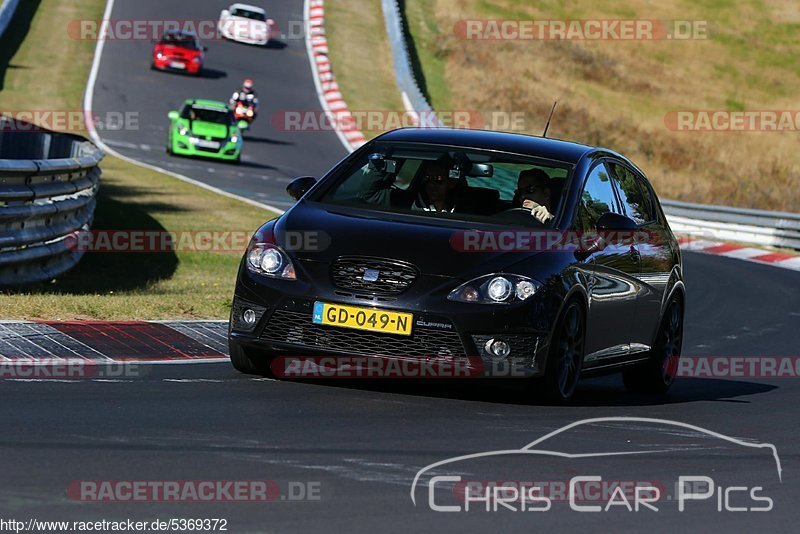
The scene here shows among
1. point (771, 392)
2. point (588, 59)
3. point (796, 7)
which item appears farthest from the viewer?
point (796, 7)

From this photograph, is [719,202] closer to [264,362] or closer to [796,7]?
[264,362]

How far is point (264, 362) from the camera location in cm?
884

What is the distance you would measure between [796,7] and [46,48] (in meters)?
39.7

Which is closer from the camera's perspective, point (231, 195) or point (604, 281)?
point (604, 281)

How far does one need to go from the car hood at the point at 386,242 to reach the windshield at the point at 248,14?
1804 inches

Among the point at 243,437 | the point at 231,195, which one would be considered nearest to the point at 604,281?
the point at 243,437

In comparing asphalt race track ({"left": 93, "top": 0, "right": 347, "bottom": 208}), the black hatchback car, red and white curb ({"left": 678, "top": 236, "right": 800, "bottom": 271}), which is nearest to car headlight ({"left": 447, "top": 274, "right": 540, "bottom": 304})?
the black hatchback car

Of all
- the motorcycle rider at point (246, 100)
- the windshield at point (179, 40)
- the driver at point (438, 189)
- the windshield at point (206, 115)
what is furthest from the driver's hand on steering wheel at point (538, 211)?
the windshield at point (179, 40)

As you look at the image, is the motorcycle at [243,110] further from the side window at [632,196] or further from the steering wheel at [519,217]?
the steering wheel at [519,217]

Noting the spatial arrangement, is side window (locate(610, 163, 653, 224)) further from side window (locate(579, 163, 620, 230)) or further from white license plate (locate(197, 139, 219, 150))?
white license plate (locate(197, 139, 219, 150))

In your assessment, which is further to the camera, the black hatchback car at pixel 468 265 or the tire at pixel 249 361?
the tire at pixel 249 361

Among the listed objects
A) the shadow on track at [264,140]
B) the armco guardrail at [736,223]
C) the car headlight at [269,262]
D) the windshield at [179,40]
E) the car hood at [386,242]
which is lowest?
the shadow on track at [264,140]

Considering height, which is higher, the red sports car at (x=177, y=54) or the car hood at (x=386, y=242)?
the car hood at (x=386, y=242)

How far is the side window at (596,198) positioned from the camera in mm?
9266
